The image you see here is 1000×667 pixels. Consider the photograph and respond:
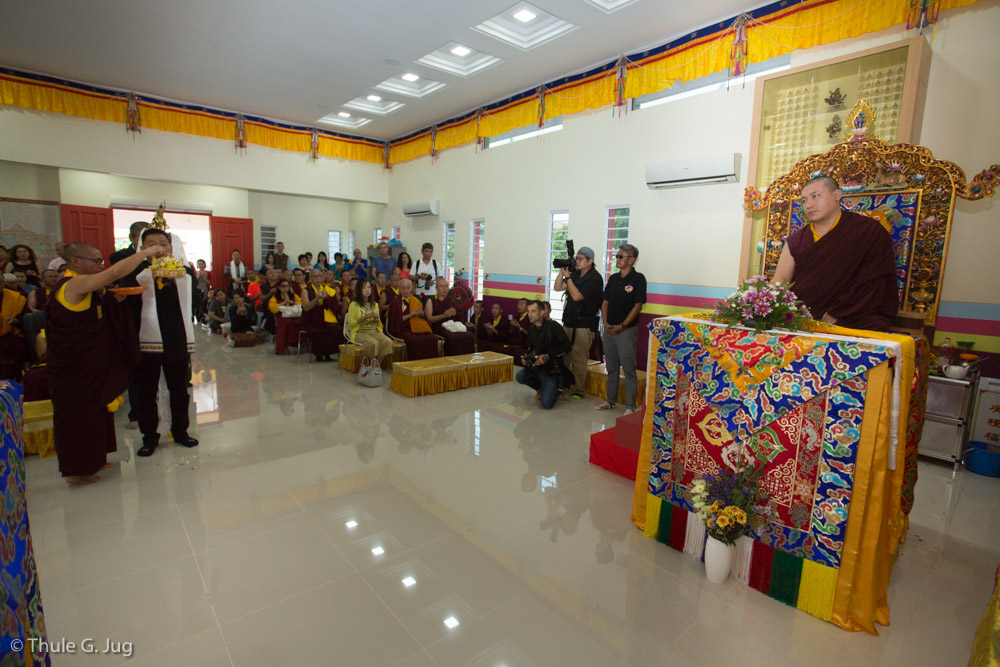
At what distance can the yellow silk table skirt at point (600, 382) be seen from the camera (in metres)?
5.15

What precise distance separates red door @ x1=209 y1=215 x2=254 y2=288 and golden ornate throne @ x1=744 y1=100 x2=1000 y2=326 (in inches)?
430

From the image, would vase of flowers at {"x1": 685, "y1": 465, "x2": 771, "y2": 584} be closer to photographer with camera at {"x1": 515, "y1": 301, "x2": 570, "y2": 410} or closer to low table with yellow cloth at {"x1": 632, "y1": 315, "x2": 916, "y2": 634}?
low table with yellow cloth at {"x1": 632, "y1": 315, "x2": 916, "y2": 634}

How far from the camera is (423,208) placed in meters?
9.66

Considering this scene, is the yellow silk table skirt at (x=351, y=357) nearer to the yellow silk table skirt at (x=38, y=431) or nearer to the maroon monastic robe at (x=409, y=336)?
the maroon monastic robe at (x=409, y=336)

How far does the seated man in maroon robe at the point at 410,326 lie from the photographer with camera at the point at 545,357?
176 cm

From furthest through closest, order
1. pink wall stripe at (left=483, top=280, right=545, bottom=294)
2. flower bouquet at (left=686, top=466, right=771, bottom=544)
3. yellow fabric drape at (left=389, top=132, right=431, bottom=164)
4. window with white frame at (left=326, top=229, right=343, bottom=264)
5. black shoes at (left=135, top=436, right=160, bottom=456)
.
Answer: window with white frame at (left=326, top=229, right=343, bottom=264)
yellow fabric drape at (left=389, top=132, right=431, bottom=164)
pink wall stripe at (left=483, top=280, right=545, bottom=294)
black shoes at (left=135, top=436, right=160, bottom=456)
flower bouquet at (left=686, top=466, right=771, bottom=544)

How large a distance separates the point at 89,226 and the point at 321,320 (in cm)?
568

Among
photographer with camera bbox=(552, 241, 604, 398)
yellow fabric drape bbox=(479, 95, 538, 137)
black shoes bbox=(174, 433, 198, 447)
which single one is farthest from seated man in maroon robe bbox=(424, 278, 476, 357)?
black shoes bbox=(174, 433, 198, 447)

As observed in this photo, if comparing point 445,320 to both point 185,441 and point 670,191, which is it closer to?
point 670,191

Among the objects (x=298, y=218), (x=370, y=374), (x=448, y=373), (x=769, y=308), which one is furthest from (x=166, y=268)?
(x=298, y=218)

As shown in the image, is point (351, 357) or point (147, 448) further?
point (351, 357)

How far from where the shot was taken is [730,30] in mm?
5148

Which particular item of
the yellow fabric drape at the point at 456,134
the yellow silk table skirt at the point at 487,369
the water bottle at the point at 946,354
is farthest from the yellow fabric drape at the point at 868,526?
the yellow fabric drape at the point at 456,134

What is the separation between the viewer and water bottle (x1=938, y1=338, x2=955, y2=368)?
3744 mm
